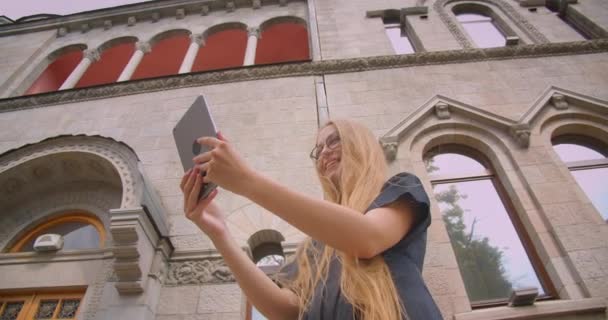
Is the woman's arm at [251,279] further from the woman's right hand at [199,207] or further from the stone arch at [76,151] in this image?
the stone arch at [76,151]

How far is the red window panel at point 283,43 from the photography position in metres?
10.3

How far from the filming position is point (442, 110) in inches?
212

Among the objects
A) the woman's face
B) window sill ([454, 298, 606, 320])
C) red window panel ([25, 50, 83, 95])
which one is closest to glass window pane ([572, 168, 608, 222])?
window sill ([454, 298, 606, 320])

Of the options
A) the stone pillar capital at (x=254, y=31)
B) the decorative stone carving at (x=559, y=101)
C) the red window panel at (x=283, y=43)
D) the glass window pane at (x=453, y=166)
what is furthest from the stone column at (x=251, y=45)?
the decorative stone carving at (x=559, y=101)

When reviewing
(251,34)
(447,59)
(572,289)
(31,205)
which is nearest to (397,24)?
(447,59)

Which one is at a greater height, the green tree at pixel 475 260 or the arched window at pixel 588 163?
the arched window at pixel 588 163

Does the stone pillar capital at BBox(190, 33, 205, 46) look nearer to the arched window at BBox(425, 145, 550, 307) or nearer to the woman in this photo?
the arched window at BBox(425, 145, 550, 307)

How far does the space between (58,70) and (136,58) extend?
367 cm

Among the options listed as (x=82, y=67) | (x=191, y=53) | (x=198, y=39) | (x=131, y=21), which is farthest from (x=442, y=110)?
(x=131, y=21)

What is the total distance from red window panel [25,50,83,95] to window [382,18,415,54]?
29.4 ft

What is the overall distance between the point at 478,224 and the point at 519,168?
98cm

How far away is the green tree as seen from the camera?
371 cm

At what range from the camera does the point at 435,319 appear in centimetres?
107

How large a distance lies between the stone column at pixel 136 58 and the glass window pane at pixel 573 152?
8752 millimetres
